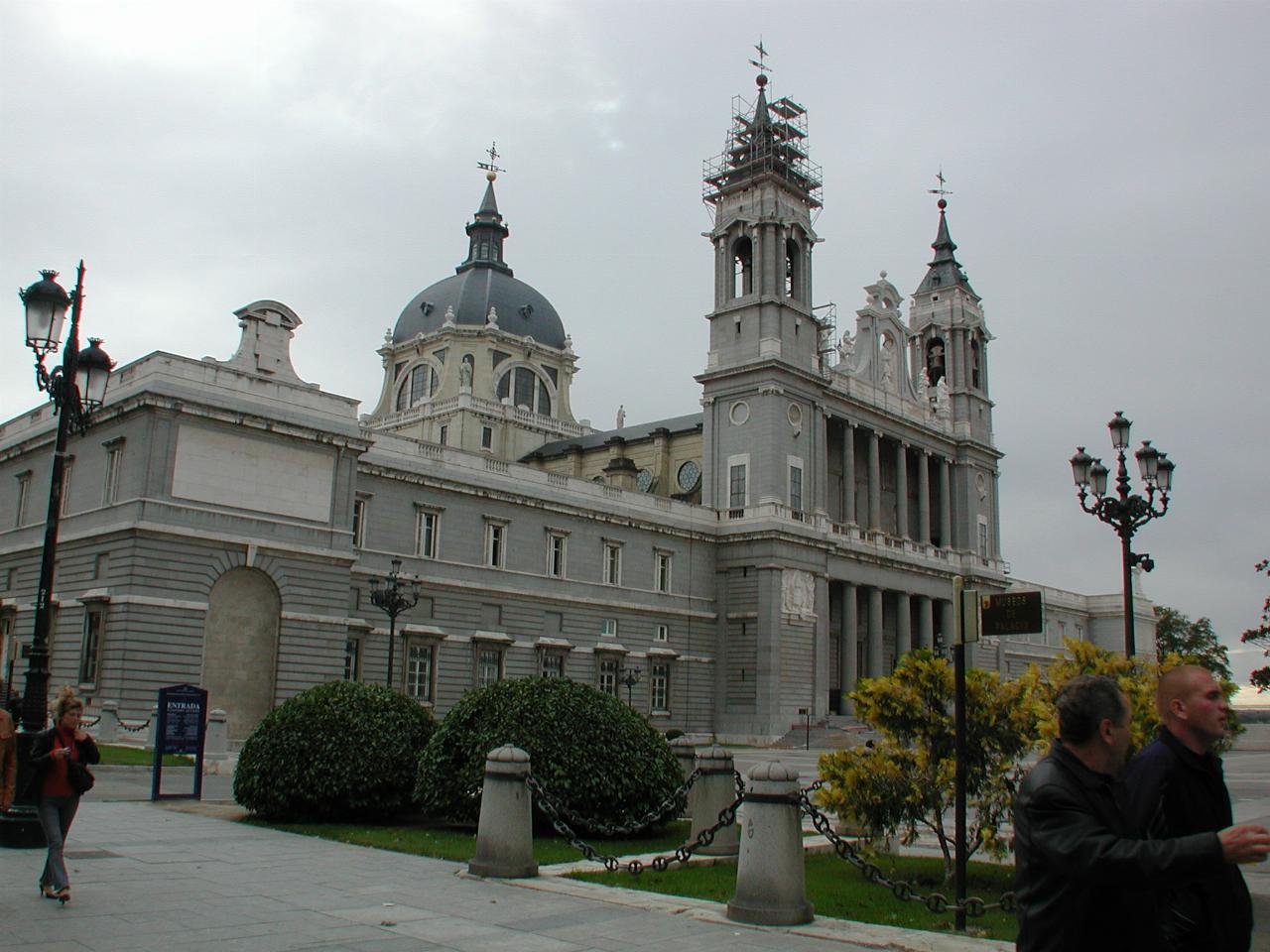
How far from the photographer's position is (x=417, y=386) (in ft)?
255

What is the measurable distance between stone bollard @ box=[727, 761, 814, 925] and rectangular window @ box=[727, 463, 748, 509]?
41830 mm

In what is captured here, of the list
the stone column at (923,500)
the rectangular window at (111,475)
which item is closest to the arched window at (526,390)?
the stone column at (923,500)

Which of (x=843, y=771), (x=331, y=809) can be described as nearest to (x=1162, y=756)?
(x=843, y=771)

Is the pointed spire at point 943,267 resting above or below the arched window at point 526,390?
above

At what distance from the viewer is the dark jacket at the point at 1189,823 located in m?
4.39

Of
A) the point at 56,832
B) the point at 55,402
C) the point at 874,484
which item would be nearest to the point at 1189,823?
the point at 56,832

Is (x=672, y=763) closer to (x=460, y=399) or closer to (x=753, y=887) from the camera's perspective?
(x=753, y=887)

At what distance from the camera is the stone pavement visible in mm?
8812

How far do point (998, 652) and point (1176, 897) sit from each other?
6595 centimetres

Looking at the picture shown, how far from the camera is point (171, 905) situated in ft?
32.9

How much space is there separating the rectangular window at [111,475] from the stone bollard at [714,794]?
2377 cm

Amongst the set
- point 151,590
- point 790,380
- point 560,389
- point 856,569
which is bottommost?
point 151,590

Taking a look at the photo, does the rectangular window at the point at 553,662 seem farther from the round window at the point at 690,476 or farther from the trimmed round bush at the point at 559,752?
the trimmed round bush at the point at 559,752

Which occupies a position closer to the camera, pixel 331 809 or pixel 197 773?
pixel 331 809
